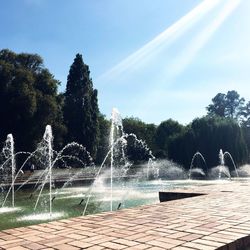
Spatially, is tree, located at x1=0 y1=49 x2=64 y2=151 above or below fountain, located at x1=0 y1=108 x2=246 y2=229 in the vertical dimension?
above

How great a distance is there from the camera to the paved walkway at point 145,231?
12.3 ft

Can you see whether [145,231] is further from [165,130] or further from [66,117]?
[165,130]

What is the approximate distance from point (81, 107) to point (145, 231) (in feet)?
112

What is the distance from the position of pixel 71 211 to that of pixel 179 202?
16.8 feet

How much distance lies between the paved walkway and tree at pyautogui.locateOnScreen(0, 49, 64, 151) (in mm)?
26101

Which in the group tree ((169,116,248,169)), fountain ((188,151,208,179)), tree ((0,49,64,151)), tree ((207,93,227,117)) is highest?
tree ((207,93,227,117))

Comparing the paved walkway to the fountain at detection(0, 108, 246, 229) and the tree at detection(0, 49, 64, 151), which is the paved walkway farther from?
the tree at detection(0, 49, 64, 151)

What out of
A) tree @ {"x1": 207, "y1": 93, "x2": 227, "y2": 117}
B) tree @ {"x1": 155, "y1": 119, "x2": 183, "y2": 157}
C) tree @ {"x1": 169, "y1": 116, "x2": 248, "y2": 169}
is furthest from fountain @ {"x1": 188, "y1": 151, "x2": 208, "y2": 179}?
tree @ {"x1": 207, "y1": 93, "x2": 227, "y2": 117}

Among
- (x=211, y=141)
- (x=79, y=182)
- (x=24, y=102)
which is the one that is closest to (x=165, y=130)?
(x=211, y=141)

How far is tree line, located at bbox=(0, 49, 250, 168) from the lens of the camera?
3075 cm

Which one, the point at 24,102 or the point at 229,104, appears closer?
the point at 24,102

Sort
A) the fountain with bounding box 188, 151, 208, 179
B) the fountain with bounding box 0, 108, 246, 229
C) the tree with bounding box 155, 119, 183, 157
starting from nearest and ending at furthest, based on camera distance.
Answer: the fountain with bounding box 0, 108, 246, 229 < the fountain with bounding box 188, 151, 208, 179 < the tree with bounding box 155, 119, 183, 157

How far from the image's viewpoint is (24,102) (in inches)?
1190

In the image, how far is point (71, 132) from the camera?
37.4 meters
